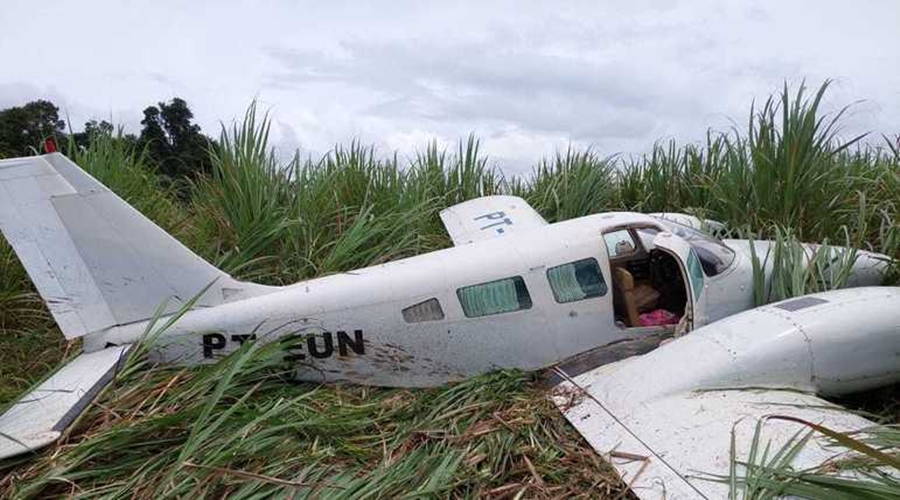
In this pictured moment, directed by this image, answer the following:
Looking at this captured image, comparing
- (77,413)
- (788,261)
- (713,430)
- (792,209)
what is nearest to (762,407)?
(713,430)

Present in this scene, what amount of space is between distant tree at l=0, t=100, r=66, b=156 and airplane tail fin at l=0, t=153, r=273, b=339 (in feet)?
9.94

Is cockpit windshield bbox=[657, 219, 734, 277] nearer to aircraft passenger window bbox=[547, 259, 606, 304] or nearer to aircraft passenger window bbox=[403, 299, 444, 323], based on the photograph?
aircraft passenger window bbox=[547, 259, 606, 304]

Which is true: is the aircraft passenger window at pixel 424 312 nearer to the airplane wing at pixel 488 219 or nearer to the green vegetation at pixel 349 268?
the green vegetation at pixel 349 268

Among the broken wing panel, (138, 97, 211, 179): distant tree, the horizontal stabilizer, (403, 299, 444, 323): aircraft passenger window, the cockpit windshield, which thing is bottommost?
the broken wing panel

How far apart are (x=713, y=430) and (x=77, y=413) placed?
3.33 metres

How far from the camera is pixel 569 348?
4496 millimetres

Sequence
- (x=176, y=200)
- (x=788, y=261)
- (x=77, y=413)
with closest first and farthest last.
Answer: (x=77, y=413), (x=788, y=261), (x=176, y=200)

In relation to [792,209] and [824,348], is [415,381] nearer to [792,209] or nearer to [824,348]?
[824,348]

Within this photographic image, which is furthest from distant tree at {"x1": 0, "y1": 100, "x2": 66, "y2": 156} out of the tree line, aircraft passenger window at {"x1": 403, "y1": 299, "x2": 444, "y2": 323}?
aircraft passenger window at {"x1": 403, "y1": 299, "x2": 444, "y2": 323}

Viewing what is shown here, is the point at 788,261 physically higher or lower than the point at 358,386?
higher

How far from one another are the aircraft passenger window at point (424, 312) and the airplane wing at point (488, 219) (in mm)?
1861

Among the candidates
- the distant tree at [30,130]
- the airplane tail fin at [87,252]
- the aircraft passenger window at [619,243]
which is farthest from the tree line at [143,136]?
the aircraft passenger window at [619,243]

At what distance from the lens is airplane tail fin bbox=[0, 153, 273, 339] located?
3941mm

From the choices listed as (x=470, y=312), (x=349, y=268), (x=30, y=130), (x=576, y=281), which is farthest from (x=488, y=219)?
(x=30, y=130)
